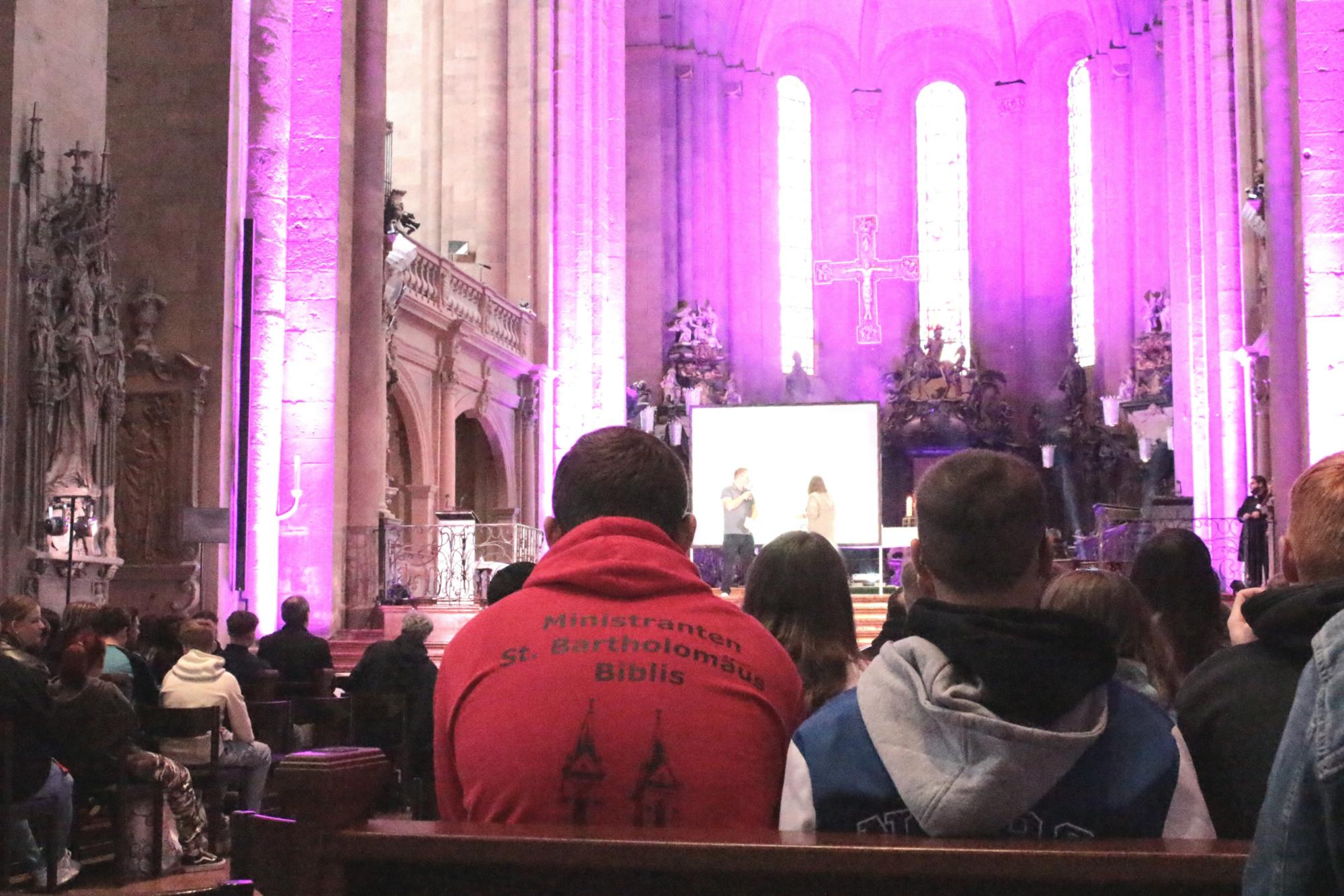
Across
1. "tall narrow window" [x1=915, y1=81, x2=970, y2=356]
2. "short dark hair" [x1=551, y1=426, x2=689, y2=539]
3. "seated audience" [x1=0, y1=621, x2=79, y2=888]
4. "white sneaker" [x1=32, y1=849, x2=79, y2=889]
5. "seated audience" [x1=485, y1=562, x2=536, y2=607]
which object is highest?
"tall narrow window" [x1=915, y1=81, x2=970, y2=356]

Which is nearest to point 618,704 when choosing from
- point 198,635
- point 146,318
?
point 198,635

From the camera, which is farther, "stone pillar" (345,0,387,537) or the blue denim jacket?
"stone pillar" (345,0,387,537)

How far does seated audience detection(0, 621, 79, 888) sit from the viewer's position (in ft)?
20.7

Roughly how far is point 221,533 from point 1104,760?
1003 cm

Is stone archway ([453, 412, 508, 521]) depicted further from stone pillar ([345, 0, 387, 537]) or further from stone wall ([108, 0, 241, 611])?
stone wall ([108, 0, 241, 611])

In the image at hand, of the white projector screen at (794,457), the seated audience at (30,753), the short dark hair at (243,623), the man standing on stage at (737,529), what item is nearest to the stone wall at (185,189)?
the short dark hair at (243,623)

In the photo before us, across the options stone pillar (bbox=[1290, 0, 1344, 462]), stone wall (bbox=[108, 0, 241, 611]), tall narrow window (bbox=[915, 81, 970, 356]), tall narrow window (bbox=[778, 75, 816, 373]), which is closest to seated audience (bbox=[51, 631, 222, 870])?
stone wall (bbox=[108, 0, 241, 611])

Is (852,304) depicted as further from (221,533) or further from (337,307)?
(221,533)

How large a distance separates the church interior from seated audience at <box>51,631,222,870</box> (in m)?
1.43

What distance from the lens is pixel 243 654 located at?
8.80 m

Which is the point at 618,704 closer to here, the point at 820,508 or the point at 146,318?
the point at 146,318

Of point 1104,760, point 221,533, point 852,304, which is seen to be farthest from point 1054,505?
point 1104,760

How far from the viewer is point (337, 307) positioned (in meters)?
14.7

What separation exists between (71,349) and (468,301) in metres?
11.9
